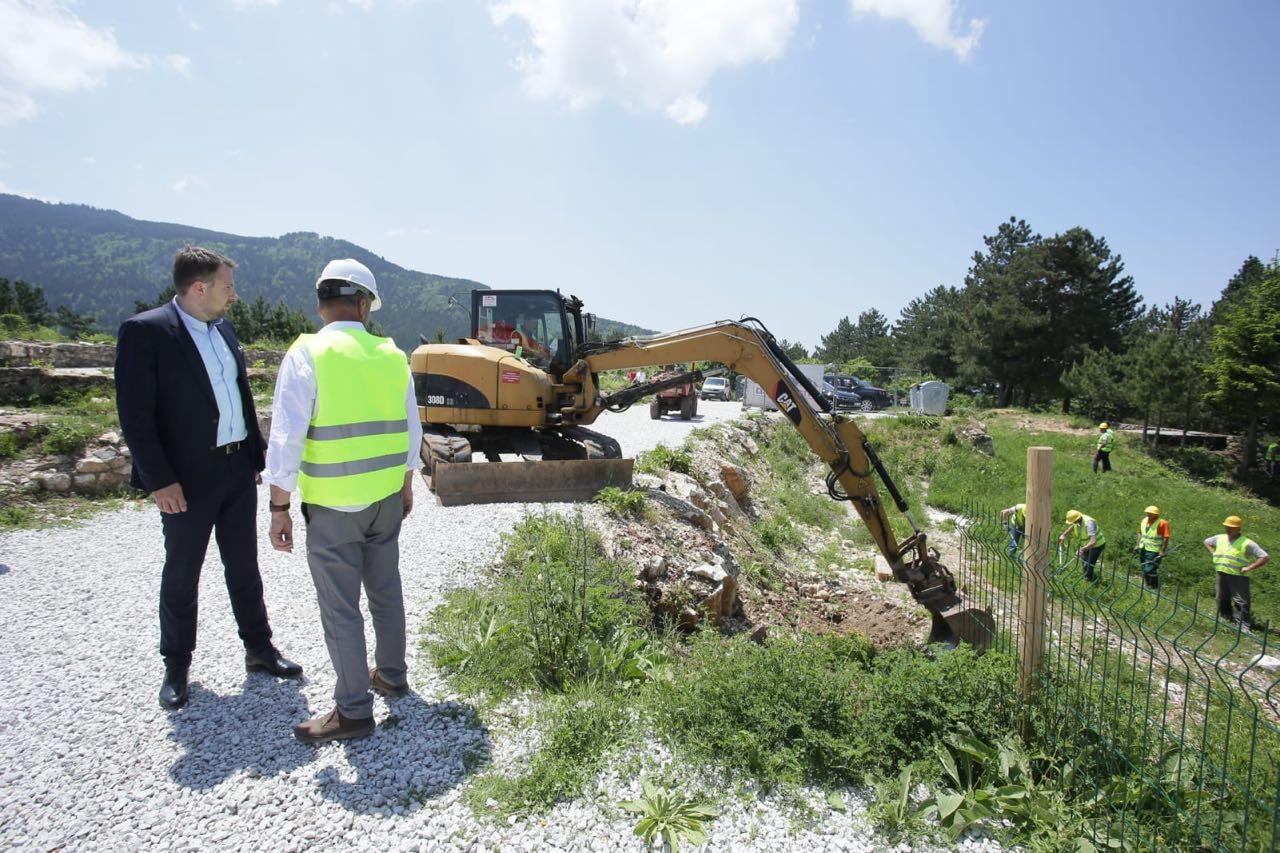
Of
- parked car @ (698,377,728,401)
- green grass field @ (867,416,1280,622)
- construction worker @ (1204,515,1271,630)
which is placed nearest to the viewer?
construction worker @ (1204,515,1271,630)

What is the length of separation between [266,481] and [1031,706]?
13.6ft

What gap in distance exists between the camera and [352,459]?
2953mm

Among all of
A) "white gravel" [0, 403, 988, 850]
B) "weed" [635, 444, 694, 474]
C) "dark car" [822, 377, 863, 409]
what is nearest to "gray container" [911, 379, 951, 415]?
"dark car" [822, 377, 863, 409]

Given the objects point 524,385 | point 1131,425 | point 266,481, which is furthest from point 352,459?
point 1131,425

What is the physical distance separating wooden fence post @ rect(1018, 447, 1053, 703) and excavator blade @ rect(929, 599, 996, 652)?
1.81 m

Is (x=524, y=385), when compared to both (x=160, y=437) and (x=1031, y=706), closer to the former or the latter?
(x=160, y=437)

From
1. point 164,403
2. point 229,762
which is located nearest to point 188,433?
point 164,403

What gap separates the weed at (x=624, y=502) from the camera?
24.0 feet

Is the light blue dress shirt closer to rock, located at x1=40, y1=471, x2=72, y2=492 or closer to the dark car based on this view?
rock, located at x1=40, y1=471, x2=72, y2=492

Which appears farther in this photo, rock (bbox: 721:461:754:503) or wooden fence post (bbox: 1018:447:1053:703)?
rock (bbox: 721:461:754:503)

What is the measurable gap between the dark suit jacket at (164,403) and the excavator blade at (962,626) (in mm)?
5768

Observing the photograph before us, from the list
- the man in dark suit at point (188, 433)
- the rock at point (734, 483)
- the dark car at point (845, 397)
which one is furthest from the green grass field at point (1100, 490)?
the man in dark suit at point (188, 433)

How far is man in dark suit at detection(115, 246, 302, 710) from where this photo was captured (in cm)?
307

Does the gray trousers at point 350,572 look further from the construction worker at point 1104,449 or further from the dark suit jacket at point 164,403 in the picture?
the construction worker at point 1104,449
